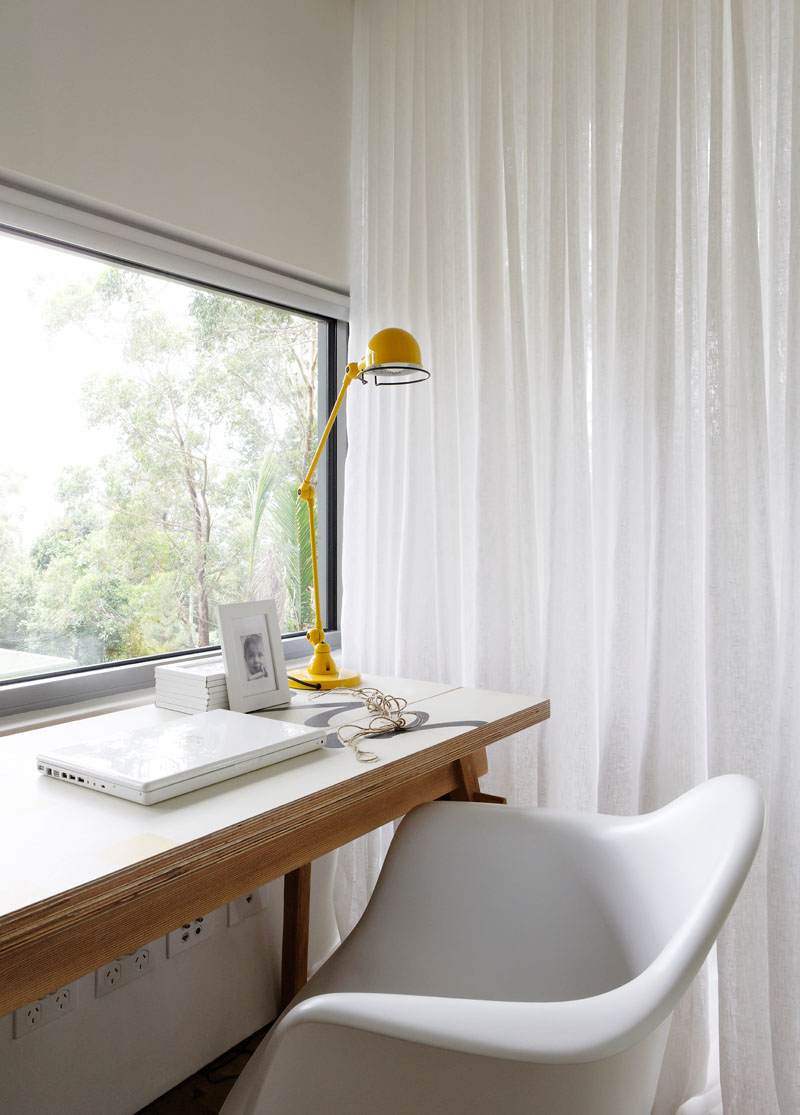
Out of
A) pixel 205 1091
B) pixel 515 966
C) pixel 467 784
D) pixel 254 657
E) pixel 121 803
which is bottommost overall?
pixel 205 1091

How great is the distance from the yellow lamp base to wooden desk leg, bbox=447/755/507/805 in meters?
0.32

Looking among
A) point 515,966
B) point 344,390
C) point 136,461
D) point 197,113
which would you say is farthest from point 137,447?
point 515,966

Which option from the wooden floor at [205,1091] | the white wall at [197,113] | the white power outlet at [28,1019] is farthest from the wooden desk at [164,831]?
the white wall at [197,113]

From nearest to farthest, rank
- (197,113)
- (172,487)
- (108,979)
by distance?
(108,979)
(197,113)
(172,487)

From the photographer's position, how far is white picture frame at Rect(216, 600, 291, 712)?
1.38 m

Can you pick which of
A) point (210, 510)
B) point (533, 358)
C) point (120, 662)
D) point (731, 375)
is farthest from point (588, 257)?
point (120, 662)

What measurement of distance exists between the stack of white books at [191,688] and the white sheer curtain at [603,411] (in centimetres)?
66

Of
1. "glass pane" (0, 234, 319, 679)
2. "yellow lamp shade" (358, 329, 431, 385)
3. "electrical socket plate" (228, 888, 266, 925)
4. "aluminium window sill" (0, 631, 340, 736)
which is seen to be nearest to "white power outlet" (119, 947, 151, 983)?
"electrical socket plate" (228, 888, 266, 925)

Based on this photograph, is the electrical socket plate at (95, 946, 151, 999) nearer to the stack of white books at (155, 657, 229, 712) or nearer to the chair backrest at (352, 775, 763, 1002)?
the stack of white books at (155, 657, 229, 712)

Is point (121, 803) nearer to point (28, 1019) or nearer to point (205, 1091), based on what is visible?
point (28, 1019)

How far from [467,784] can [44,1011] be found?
0.83 metres

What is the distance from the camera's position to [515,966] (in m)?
1.10

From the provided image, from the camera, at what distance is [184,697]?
140cm

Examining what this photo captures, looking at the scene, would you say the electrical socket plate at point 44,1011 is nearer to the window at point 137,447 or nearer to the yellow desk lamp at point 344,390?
the window at point 137,447
